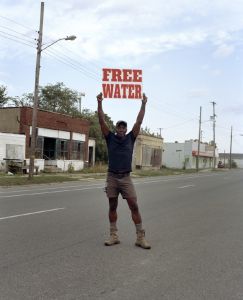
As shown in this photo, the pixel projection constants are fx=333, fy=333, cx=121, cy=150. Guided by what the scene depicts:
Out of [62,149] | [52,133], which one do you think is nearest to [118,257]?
[52,133]

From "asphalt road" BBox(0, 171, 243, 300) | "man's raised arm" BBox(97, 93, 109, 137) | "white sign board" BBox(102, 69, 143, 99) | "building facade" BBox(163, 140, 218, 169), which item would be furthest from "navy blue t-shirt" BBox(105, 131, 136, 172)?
"building facade" BBox(163, 140, 218, 169)

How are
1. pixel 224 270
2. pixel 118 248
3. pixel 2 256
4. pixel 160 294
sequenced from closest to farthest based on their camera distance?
1. pixel 160 294
2. pixel 224 270
3. pixel 2 256
4. pixel 118 248

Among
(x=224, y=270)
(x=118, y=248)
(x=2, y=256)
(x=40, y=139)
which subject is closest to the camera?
(x=224, y=270)

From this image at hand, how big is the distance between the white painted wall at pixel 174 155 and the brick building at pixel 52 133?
34362 mm

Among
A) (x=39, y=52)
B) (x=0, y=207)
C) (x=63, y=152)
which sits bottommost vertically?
(x=0, y=207)

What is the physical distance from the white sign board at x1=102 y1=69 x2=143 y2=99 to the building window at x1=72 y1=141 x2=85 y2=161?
25.2 m

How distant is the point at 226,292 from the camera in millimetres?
3783

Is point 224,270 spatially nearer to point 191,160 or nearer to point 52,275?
point 52,275

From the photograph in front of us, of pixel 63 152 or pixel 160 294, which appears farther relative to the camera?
pixel 63 152

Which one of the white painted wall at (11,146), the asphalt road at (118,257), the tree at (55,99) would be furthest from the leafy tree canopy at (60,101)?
the asphalt road at (118,257)

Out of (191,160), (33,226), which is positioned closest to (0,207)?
(33,226)

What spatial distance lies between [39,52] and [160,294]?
1764 centimetres

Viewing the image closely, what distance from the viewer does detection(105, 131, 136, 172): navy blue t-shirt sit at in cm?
554

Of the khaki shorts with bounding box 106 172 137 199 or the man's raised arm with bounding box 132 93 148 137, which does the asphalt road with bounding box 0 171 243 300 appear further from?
the man's raised arm with bounding box 132 93 148 137
